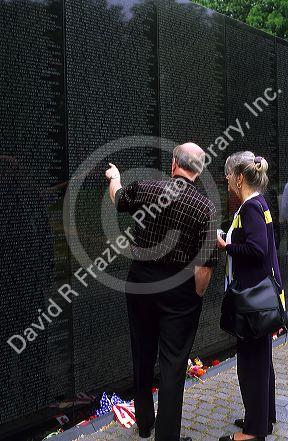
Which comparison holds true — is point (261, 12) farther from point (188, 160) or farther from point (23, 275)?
point (23, 275)

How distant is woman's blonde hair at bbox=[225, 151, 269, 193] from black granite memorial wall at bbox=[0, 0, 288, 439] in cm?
128

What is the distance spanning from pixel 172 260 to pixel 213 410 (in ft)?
5.57

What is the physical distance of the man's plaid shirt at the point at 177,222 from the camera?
11.2 ft

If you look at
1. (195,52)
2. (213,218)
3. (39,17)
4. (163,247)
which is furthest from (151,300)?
(195,52)

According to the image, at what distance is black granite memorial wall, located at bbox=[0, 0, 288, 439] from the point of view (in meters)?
3.86

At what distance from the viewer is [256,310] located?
11.6 feet

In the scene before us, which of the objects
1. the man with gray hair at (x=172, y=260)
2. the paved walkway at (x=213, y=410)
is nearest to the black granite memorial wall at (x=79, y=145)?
the paved walkway at (x=213, y=410)

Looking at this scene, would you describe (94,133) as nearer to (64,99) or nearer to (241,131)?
(64,99)

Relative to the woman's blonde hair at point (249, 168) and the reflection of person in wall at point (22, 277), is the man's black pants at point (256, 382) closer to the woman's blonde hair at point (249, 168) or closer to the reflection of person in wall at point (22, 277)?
the woman's blonde hair at point (249, 168)

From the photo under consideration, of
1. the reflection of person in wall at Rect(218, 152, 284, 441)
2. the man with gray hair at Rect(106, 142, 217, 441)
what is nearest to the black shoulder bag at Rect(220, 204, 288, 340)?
the reflection of person in wall at Rect(218, 152, 284, 441)

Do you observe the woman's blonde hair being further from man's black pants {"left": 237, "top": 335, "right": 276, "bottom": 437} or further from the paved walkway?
the paved walkway

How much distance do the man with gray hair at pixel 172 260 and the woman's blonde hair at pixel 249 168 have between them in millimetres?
281

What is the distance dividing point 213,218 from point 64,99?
1.59 metres

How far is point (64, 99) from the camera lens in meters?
4.18
